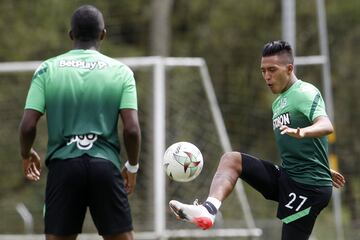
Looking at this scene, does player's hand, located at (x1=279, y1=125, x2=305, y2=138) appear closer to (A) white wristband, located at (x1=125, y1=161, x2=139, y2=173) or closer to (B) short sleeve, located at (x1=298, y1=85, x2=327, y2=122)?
(B) short sleeve, located at (x1=298, y1=85, x2=327, y2=122)

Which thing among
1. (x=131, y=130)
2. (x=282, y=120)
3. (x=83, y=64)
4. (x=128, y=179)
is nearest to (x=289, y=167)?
(x=282, y=120)

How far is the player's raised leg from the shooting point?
7883 mm

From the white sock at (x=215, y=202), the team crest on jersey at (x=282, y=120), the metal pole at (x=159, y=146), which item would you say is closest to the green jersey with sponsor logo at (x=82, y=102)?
the white sock at (x=215, y=202)

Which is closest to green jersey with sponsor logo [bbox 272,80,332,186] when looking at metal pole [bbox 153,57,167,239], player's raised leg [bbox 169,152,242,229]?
player's raised leg [bbox 169,152,242,229]

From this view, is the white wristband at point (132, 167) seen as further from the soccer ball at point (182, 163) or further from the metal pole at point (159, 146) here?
the metal pole at point (159, 146)

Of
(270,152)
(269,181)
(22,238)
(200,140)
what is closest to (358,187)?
(270,152)

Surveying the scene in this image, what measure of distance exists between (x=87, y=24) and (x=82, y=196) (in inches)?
50.7

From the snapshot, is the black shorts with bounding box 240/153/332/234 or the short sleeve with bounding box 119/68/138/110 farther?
the black shorts with bounding box 240/153/332/234

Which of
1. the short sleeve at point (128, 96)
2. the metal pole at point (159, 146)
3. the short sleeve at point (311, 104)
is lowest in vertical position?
the metal pole at point (159, 146)

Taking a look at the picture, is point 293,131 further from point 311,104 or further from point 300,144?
point 300,144

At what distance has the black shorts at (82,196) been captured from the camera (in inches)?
298

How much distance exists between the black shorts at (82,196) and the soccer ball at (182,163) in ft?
3.09

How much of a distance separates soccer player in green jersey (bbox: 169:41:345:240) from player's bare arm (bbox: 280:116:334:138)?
0.80ft

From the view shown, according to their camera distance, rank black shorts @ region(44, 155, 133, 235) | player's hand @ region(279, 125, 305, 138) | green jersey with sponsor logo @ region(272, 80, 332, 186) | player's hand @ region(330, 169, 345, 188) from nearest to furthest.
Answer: player's hand @ region(279, 125, 305, 138)
black shorts @ region(44, 155, 133, 235)
green jersey with sponsor logo @ region(272, 80, 332, 186)
player's hand @ region(330, 169, 345, 188)
